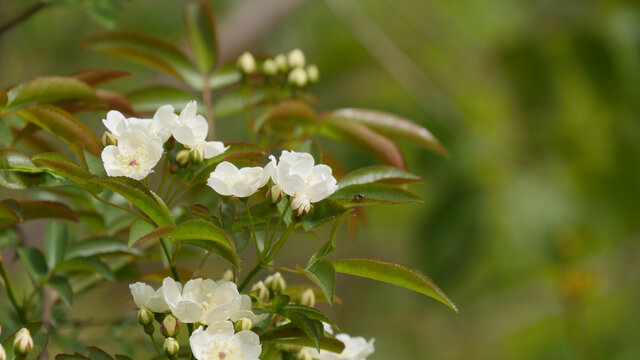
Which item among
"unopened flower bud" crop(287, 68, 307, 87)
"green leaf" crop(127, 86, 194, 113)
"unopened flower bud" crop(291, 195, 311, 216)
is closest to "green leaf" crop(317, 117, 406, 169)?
"unopened flower bud" crop(287, 68, 307, 87)

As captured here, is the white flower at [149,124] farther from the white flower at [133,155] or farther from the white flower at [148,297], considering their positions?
the white flower at [148,297]

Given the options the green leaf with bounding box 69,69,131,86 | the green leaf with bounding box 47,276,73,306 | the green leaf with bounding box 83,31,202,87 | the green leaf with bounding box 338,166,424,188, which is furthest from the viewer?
the green leaf with bounding box 83,31,202,87

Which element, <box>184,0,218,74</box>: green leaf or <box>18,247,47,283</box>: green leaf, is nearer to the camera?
<box>18,247,47,283</box>: green leaf

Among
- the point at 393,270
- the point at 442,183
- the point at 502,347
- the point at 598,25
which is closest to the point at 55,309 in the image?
the point at 393,270

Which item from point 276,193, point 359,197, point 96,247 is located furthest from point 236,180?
point 96,247

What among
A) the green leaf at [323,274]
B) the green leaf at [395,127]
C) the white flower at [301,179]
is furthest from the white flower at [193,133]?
the green leaf at [395,127]

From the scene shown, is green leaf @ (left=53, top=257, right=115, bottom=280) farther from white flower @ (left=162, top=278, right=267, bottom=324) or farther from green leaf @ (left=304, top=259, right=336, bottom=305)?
green leaf @ (left=304, top=259, right=336, bottom=305)
